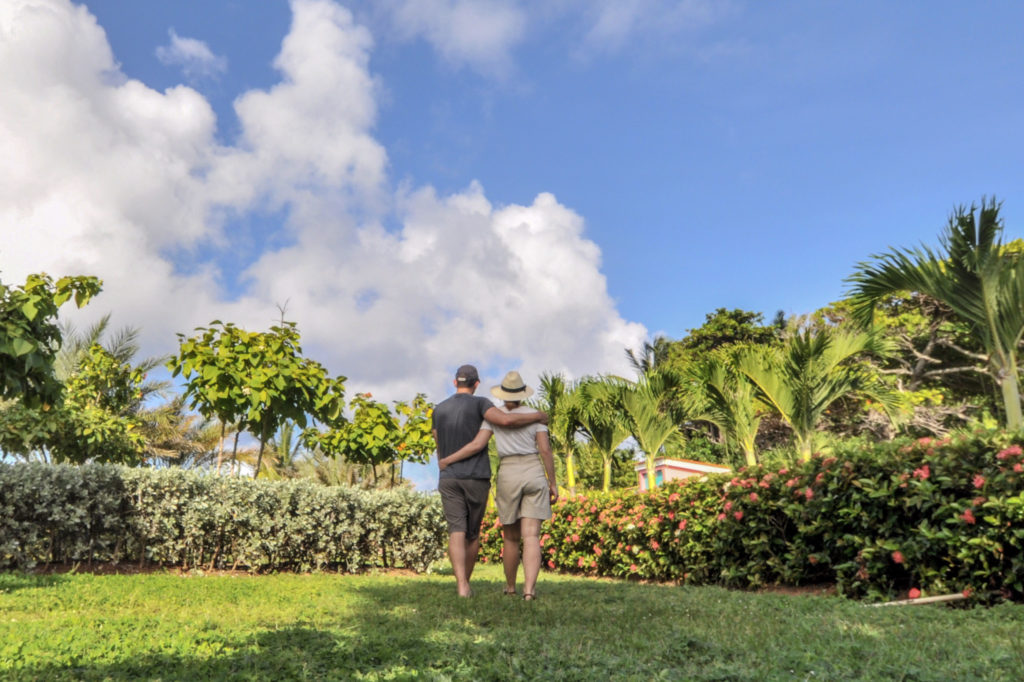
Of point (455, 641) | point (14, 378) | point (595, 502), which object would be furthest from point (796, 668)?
point (595, 502)

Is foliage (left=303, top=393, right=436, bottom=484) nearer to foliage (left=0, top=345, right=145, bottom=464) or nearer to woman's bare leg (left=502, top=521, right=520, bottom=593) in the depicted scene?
foliage (left=0, top=345, right=145, bottom=464)

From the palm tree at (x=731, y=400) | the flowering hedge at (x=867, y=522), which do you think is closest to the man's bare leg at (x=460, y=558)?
the flowering hedge at (x=867, y=522)

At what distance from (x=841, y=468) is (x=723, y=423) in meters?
5.95

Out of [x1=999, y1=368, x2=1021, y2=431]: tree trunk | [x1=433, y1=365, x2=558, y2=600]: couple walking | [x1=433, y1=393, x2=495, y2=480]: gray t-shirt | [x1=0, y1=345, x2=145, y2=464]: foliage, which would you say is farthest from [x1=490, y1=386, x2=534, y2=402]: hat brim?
[x1=0, y1=345, x2=145, y2=464]: foliage

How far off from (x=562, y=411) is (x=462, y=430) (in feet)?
39.6

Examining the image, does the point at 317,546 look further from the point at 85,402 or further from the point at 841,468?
the point at 85,402

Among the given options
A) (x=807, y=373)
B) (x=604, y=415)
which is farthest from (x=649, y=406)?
(x=807, y=373)

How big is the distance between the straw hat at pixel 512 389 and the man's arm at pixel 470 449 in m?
0.37

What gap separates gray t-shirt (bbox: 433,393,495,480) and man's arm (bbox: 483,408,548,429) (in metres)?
0.14

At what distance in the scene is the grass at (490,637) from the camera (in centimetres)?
375

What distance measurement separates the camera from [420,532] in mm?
12547

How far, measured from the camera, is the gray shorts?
6.73 meters

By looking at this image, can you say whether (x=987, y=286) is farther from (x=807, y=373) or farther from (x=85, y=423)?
(x=85, y=423)

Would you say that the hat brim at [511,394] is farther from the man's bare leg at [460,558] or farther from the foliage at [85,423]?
the foliage at [85,423]
